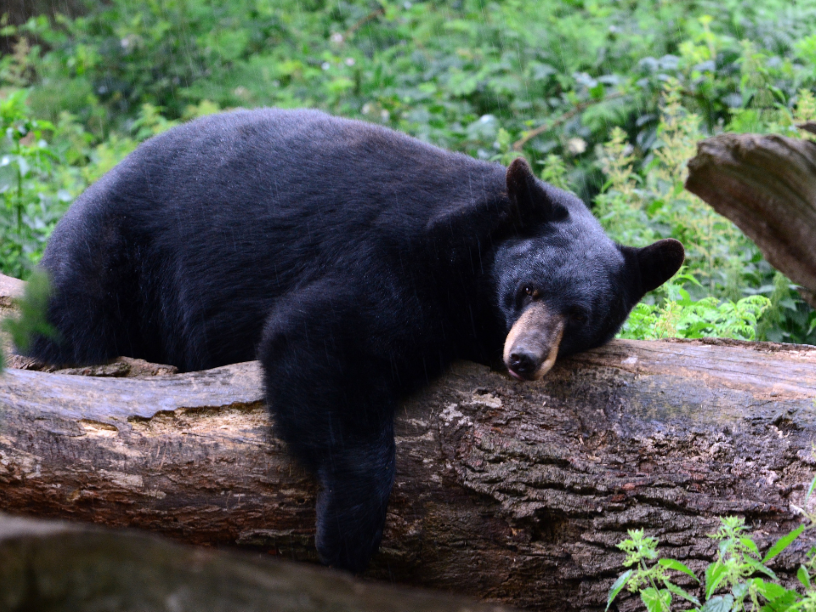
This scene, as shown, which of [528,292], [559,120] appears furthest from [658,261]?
[559,120]

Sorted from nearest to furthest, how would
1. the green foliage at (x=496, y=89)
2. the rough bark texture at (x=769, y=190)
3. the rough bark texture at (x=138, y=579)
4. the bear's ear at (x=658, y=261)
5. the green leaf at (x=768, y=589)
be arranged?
1. the rough bark texture at (x=138, y=579)
2. the green leaf at (x=768, y=589)
3. the rough bark texture at (x=769, y=190)
4. the bear's ear at (x=658, y=261)
5. the green foliage at (x=496, y=89)

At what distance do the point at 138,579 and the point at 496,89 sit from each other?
847cm

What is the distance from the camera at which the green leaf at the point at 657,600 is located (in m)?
2.69

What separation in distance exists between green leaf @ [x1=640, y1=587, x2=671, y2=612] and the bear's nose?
3.26 ft

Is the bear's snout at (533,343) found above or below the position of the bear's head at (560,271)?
below

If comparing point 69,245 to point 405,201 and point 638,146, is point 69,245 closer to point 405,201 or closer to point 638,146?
point 405,201

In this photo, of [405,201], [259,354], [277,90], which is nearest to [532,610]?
[259,354]

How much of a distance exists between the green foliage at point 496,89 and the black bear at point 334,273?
137 centimetres

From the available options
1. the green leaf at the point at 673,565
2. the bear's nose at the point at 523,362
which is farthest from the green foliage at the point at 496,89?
the green leaf at the point at 673,565

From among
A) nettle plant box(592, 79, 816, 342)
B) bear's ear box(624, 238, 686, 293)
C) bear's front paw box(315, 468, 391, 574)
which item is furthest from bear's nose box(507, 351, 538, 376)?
nettle plant box(592, 79, 816, 342)

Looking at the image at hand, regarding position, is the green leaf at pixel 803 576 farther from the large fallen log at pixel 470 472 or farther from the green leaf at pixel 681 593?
the green leaf at pixel 681 593

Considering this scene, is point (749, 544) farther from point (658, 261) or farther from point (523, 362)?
point (658, 261)

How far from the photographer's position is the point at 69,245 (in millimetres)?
4207

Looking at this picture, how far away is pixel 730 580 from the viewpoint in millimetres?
2668
